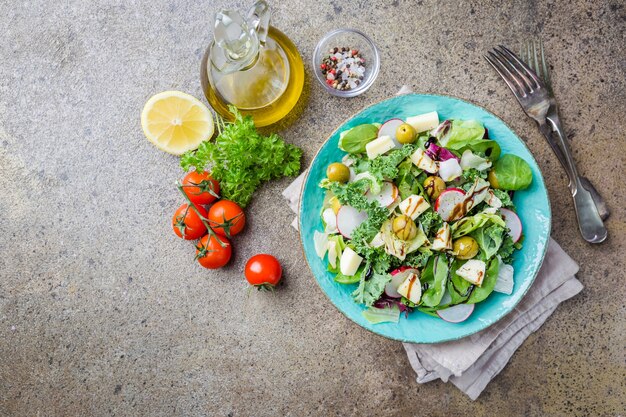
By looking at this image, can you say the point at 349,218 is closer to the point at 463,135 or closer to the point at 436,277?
the point at 436,277

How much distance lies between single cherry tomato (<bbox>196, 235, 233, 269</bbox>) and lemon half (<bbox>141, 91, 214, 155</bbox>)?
15.4 inches

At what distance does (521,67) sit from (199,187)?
141cm

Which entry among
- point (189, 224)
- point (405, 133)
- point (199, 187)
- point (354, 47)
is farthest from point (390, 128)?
point (189, 224)

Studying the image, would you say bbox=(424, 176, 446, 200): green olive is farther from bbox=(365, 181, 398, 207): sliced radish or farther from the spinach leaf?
the spinach leaf

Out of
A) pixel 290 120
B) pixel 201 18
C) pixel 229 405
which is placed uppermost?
pixel 201 18

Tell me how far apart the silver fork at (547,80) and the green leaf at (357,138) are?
733 millimetres

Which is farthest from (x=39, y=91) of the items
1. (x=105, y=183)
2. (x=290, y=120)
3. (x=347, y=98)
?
(x=347, y=98)

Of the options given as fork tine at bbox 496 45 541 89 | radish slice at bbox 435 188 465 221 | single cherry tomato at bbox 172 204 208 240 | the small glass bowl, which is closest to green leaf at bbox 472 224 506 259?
radish slice at bbox 435 188 465 221

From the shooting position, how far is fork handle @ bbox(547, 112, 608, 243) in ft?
7.34

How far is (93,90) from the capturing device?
252 centimetres

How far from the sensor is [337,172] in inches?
82.0

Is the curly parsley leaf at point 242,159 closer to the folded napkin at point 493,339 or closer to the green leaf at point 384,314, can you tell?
the folded napkin at point 493,339

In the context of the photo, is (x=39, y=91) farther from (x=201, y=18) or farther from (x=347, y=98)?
(x=347, y=98)

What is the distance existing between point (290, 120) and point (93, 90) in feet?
3.01
